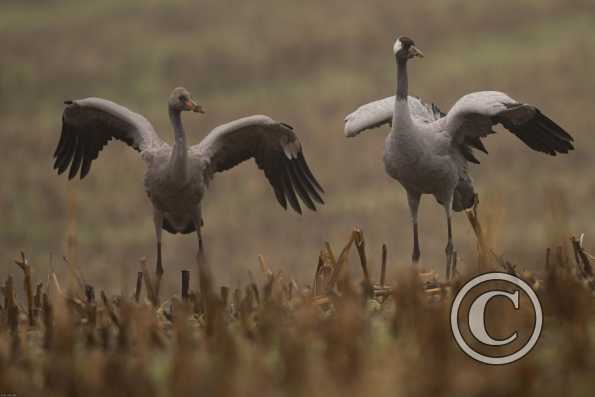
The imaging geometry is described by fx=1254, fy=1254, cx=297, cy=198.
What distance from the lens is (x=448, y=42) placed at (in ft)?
83.5

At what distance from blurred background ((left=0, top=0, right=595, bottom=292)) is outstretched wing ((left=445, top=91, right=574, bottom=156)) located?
6739 millimetres

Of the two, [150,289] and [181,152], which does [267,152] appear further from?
[150,289]

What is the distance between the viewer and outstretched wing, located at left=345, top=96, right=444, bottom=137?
27.3 ft

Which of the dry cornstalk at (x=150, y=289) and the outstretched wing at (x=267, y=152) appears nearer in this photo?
the dry cornstalk at (x=150, y=289)

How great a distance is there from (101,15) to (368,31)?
618cm

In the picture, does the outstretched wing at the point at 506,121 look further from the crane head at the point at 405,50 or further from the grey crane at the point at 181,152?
the grey crane at the point at 181,152

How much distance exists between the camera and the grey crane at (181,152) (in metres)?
8.14

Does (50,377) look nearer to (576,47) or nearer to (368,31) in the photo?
(576,47)

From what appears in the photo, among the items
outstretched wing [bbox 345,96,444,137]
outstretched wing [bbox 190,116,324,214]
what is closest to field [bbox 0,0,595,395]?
outstretched wing [bbox 190,116,324,214]

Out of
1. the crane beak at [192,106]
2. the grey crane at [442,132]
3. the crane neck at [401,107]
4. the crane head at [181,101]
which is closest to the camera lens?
the grey crane at [442,132]

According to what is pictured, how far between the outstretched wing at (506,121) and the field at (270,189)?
0.71 m

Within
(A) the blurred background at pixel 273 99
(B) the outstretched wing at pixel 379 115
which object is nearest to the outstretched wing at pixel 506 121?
(B) the outstretched wing at pixel 379 115

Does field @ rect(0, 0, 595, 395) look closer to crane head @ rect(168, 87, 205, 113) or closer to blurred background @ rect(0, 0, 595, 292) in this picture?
blurred background @ rect(0, 0, 595, 292)

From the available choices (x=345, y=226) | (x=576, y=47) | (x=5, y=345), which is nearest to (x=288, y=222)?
(x=345, y=226)
